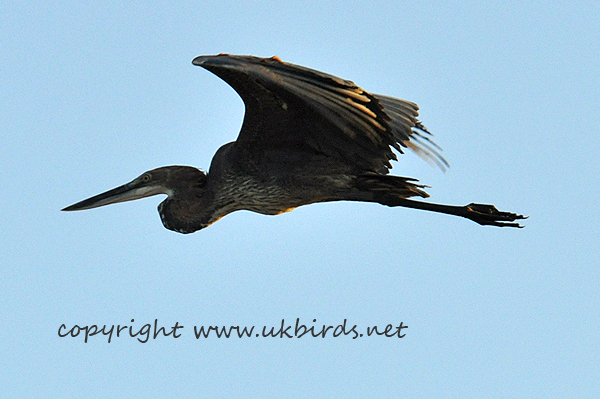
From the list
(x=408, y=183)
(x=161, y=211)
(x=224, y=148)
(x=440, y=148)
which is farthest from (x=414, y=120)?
(x=161, y=211)

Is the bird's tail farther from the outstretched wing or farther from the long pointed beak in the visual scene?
the long pointed beak

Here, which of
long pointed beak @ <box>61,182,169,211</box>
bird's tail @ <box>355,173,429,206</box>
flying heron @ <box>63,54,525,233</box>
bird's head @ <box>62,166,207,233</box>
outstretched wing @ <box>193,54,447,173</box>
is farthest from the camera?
long pointed beak @ <box>61,182,169,211</box>

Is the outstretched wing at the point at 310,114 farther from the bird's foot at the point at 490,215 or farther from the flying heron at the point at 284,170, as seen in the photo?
the bird's foot at the point at 490,215

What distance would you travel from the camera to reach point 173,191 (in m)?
9.98

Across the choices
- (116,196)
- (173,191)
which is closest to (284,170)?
(173,191)

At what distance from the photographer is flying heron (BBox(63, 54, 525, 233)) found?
8.47m

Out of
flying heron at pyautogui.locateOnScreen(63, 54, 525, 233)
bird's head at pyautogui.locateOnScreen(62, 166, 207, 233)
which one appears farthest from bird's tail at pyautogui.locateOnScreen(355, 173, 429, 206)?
bird's head at pyautogui.locateOnScreen(62, 166, 207, 233)

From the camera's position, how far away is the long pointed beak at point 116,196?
10.3 meters

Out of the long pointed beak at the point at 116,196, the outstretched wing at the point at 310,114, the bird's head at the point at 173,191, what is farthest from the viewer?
the long pointed beak at the point at 116,196

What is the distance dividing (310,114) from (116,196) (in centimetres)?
274

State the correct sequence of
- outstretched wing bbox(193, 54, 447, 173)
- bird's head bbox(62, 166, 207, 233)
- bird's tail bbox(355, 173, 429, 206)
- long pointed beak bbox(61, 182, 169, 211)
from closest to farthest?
outstretched wing bbox(193, 54, 447, 173) → bird's tail bbox(355, 173, 429, 206) → bird's head bbox(62, 166, 207, 233) → long pointed beak bbox(61, 182, 169, 211)

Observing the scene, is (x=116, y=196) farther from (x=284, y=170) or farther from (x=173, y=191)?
(x=284, y=170)

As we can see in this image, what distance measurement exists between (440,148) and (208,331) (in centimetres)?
312

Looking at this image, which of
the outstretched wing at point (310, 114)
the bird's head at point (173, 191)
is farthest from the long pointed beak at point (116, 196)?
the outstretched wing at point (310, 114)
